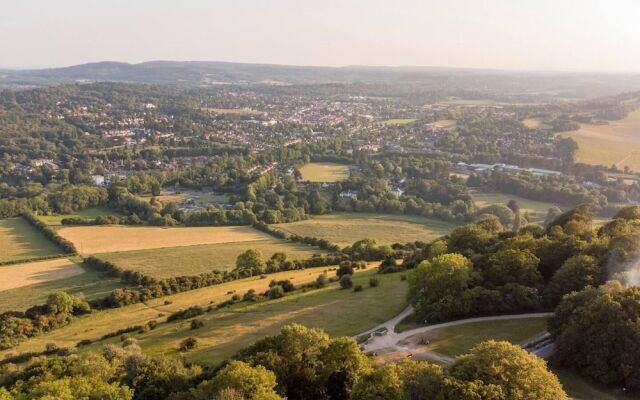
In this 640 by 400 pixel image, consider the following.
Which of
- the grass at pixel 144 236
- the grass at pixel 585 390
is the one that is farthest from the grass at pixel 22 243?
the grass at pixel 585 390

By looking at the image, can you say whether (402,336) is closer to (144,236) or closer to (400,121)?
(144,236)

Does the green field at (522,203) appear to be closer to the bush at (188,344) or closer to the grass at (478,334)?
the grass at (478,334)

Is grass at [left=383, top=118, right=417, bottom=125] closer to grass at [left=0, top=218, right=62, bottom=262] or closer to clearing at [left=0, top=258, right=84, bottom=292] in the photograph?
grass at [left=0, top=218, right=62, bottom=262]

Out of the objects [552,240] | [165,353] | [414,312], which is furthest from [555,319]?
[165,353]

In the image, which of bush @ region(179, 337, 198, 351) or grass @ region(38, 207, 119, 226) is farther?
grass @ region(38, 207, 119, 226)

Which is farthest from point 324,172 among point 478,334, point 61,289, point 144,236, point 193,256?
point 478,334

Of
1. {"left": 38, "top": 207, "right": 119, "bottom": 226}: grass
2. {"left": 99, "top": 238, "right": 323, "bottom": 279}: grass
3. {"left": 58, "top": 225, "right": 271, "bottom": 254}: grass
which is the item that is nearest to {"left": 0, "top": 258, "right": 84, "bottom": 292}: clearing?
{"left": 99, "top": 238, "right": 323, "bottom": 279}: grass
